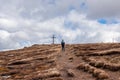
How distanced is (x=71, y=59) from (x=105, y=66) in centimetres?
2163

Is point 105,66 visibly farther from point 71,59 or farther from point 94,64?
point 71,59

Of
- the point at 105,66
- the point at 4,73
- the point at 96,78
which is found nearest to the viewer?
the point at 96,78

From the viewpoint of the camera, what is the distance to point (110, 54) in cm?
6812

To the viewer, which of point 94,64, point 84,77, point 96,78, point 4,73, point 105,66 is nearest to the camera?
point 96,78

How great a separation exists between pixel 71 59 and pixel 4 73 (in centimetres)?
1869

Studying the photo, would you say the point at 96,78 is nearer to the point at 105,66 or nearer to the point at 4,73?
the point at 105,66

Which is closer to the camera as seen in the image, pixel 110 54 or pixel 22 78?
pixel 22 78

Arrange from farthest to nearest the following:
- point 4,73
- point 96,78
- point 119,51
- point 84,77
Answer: point 119,51, point 4,73, point 84,77, point 96,78

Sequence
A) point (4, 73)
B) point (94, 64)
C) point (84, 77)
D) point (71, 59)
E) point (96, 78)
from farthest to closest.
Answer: point (71, 59) < point (4, 73) < point (94, 64) < point (84, 77) < point (96, 78)

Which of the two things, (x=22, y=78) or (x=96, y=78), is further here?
(x=22, y=78)

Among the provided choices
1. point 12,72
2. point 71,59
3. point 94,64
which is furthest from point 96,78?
point 71,59

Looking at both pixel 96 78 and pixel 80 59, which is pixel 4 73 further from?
pixel 96 78

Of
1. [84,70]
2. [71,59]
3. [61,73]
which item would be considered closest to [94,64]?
[84,70]

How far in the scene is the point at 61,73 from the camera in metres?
52.6
